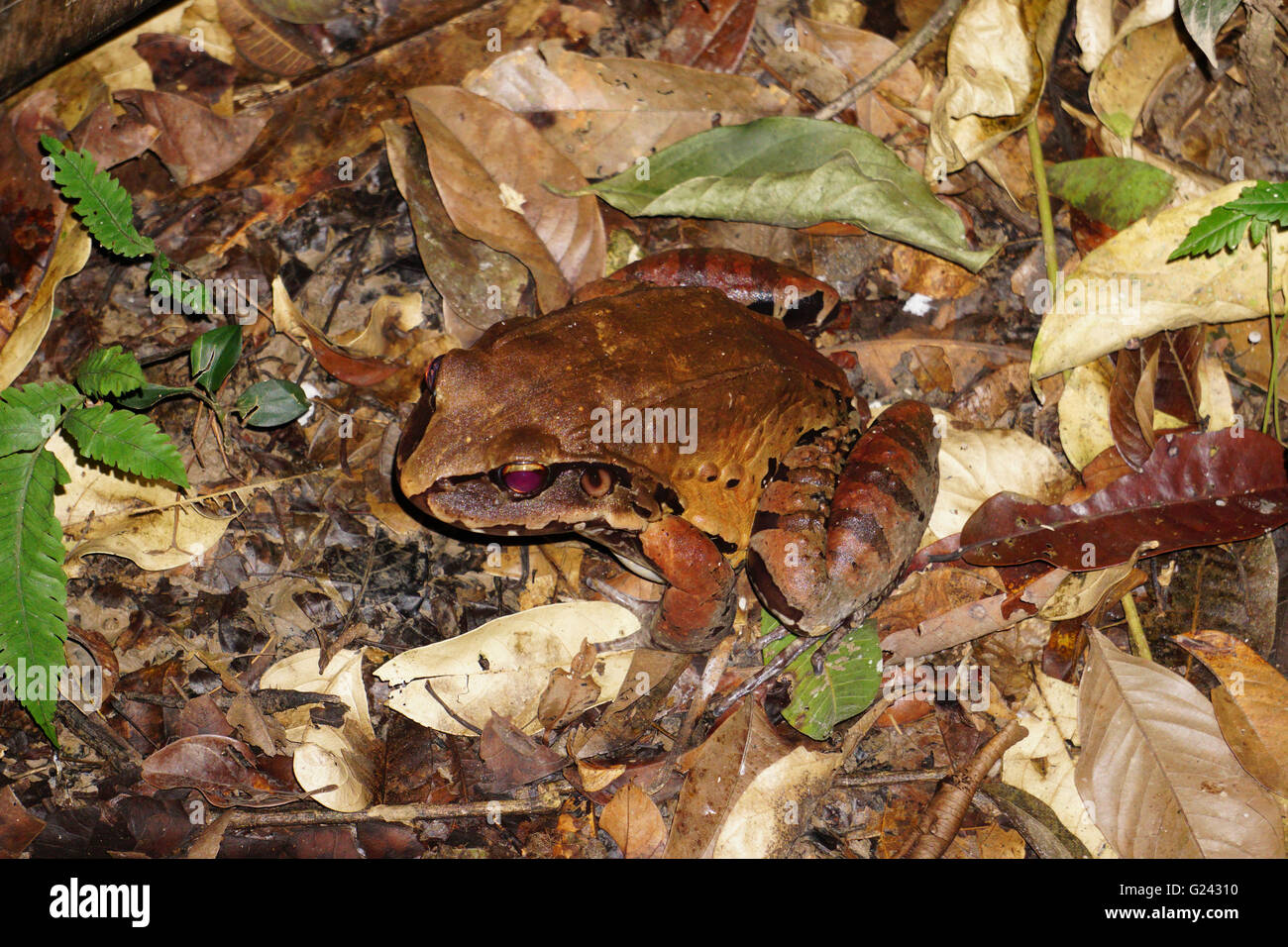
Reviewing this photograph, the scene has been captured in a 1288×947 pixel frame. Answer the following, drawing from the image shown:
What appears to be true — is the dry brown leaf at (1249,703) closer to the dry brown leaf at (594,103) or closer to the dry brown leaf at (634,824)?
the dry brown leaf at (634,824)

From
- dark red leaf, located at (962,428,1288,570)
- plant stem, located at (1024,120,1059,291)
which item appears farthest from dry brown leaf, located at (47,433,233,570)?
plant stem, located at (1024,120,1059,291)

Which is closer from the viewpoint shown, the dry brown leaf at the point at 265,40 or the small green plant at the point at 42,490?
the small green plant at the point at 42,490

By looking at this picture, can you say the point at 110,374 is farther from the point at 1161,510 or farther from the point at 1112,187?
the point at 1112,187

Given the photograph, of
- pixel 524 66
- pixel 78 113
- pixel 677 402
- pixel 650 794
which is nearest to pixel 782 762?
pixel 650 794

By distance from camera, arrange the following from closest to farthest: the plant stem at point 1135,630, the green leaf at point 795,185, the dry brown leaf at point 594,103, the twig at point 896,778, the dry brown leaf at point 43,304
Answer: the twig at point 896,778, the plant stem at point 1135,630, the dry brown leaf at point 43,304, the green leaf at point 795,185, the dry brown leaf at point 594,103

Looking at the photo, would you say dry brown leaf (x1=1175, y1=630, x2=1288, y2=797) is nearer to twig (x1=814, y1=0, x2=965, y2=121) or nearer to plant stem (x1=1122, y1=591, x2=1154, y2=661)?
plant stem (x1=1122, y1=591, x2=1154, y2=661)

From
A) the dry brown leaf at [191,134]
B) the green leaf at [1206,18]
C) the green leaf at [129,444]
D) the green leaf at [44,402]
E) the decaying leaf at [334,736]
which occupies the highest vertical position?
the green leaf at [1206,18]

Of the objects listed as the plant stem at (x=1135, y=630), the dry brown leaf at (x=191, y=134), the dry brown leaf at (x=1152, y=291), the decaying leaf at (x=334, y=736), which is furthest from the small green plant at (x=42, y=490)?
the plant stem at (x=1135, y=630)
